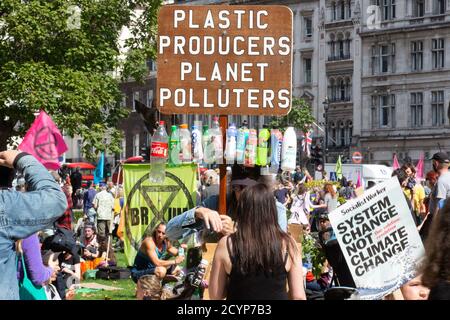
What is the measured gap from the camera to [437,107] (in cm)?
7194

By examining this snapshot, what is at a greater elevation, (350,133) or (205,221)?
(350,133)

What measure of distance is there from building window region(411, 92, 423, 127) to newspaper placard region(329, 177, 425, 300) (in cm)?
6304

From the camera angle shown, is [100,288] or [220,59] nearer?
[220,59]

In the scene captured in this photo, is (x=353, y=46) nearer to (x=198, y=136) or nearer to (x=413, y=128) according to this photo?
(x=413, y=128)

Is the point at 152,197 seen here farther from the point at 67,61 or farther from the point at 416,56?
the point at 416,56

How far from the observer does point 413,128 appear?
72438mm

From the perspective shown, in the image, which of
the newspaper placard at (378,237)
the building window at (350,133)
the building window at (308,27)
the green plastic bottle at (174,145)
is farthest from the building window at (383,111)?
the newspaper placard at (378,237)

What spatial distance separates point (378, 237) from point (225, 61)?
6.12 ft

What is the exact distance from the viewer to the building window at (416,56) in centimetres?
7300

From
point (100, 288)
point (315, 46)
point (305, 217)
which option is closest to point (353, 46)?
point (315, 46)

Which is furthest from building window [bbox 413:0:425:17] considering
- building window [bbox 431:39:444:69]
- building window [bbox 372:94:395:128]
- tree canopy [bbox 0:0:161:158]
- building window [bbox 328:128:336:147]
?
tree canopy [bbox 0:0:161:158]

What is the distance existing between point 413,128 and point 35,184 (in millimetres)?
68162

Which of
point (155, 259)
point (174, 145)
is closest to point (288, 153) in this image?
point (174, 145)

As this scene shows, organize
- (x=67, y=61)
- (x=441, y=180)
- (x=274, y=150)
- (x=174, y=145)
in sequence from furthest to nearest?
(x=67, y=61), (x=441, y=180), (x=174, y=145), (x=274, y=150)
